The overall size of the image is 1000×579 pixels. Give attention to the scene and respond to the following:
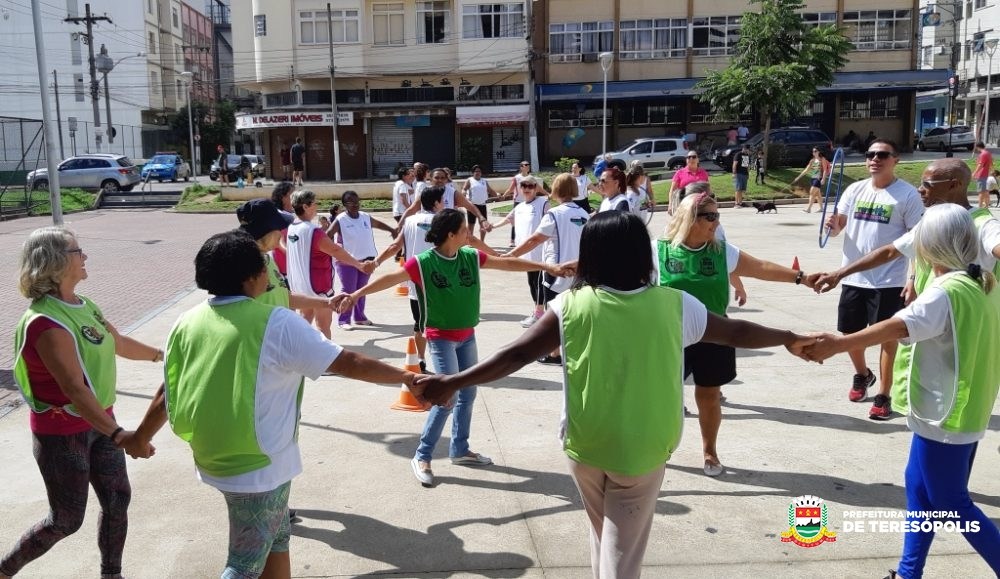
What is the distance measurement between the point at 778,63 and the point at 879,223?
26179 mm

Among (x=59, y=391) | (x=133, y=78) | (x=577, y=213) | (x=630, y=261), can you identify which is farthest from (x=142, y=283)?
(x=133, y=78)

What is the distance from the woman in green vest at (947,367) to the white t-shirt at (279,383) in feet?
6.76

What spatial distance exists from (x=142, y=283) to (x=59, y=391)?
35.9 feet

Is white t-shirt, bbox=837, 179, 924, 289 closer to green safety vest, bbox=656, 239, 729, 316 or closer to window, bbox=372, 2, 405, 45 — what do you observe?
green safety vest, bbox=656, 239, 729, 316

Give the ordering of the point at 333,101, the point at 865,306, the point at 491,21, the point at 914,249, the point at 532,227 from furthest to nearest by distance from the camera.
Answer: the point at 491,21 < the point at 333,101 < the point at 532,227 < the point at 865,306 < the point at 914,249

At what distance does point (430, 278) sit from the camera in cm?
530

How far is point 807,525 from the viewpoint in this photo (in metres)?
4.55

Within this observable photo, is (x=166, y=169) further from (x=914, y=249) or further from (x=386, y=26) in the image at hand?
(x=914, y=249)

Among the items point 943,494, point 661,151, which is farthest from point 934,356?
point 661,151

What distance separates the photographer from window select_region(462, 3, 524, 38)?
41.3 metres

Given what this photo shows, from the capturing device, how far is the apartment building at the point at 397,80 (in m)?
41.4

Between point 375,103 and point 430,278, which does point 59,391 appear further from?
point 375,103

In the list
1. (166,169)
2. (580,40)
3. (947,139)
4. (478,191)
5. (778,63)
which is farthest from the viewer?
(166,169)

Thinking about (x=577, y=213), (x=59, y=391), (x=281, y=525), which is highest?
(x=577, y=213)
